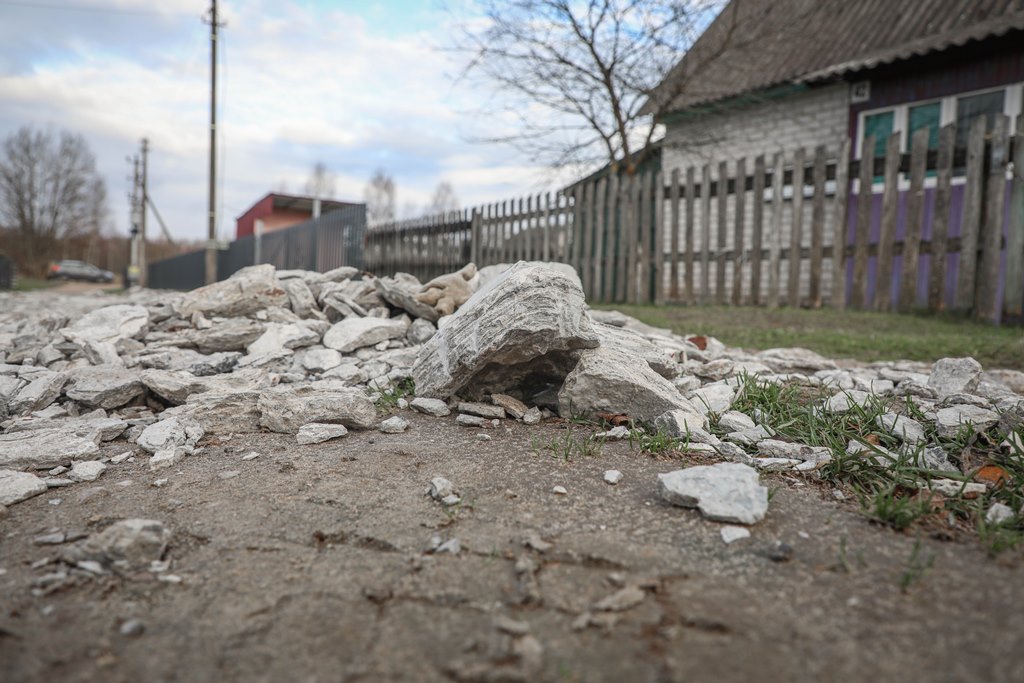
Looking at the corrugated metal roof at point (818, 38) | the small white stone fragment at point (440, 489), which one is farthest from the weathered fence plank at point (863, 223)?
the small white stone fragment at point (440, 489)

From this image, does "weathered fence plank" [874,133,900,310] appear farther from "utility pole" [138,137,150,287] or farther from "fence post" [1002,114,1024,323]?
"utility pole" [138,137,150,287]

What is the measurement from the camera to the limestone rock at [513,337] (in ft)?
8.04

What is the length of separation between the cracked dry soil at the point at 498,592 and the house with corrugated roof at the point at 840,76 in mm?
9253

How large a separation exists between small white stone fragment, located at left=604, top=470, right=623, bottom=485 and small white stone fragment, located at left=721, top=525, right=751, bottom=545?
413 millimetres

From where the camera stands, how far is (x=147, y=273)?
3425 cm

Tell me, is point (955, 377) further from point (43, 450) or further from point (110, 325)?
point (110, 325)

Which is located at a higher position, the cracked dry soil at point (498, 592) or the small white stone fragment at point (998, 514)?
the small white stone fragment at point (998, 514)

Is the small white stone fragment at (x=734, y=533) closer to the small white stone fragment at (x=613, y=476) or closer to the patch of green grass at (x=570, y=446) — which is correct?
the small white stone fragment at (x=613, y=476)

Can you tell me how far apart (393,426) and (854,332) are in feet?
15.4

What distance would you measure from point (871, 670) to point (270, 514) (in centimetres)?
146

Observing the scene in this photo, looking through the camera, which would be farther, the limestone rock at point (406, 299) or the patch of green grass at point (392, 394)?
the limestone rock at point (406, 299)

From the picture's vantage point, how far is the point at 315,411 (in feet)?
8.57

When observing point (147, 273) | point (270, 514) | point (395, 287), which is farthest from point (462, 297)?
point (147, 273)

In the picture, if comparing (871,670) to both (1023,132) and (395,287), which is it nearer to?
(395,287)
